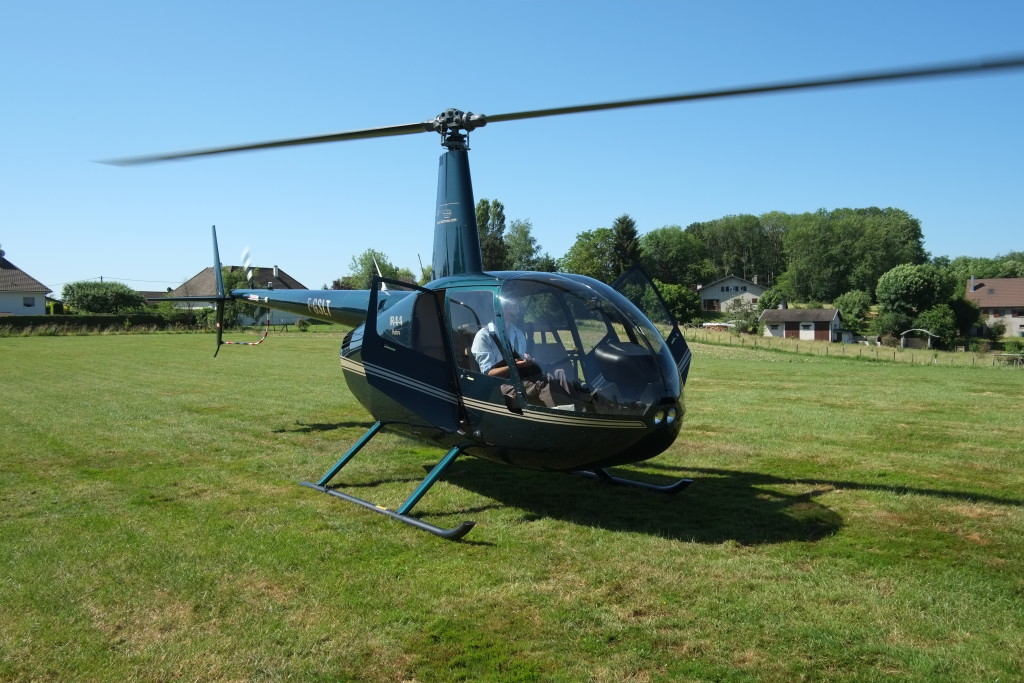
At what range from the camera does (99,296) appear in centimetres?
6156

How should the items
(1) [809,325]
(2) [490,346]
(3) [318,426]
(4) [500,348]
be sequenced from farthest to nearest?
(1) [809,325]
(3) [318,426]
(2) [490,346]
(4) [500,348]

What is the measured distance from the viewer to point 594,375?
585 centimetres

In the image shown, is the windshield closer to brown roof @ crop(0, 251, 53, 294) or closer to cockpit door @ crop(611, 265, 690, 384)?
cockpit door @ crop(611, 265, 690, 384)

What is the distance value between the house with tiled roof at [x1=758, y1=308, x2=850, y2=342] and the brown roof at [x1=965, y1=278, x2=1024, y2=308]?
69.7ft

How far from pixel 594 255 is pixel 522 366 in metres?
68.0

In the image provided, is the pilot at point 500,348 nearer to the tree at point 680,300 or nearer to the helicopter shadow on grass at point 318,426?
the helicopter shadow on grass at point 318,426

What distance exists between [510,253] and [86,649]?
68903 mm

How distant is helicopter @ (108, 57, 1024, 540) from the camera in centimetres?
577

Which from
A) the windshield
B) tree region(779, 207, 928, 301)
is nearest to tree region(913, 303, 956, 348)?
tree region(779, 207, 928, 301)

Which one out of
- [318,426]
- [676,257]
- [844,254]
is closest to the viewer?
[318,426]

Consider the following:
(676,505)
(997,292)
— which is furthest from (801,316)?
(676,505)

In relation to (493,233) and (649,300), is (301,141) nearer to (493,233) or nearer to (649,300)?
(649,300)

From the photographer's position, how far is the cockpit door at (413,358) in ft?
22.2

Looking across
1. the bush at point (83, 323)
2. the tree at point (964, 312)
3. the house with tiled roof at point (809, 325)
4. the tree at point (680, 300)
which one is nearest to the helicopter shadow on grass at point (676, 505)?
the bush at point (83, 323)
